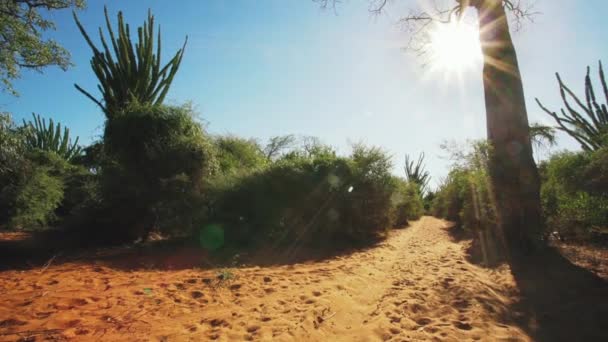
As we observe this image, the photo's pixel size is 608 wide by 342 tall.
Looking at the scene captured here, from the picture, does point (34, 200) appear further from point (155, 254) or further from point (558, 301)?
point (558, 301)

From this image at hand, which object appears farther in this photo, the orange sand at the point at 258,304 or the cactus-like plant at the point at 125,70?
the cactus-like plant at the point at 125,70

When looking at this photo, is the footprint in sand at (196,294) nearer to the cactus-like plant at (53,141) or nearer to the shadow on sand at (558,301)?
the shadow on sand at (558,301)

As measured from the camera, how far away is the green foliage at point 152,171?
700 cm

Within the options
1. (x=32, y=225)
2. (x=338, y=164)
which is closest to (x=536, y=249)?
(x=338, y=164)

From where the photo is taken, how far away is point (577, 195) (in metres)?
5.64

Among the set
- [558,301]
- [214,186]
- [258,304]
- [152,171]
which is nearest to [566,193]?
[558,301]

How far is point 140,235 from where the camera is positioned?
25.8 feet

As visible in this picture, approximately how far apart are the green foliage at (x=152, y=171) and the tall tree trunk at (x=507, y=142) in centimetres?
672

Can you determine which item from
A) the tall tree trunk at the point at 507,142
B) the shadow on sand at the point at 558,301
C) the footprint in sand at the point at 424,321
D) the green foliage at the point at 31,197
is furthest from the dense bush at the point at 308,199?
the green foliage at the point at 31,197

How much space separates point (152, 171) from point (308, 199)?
4.18m

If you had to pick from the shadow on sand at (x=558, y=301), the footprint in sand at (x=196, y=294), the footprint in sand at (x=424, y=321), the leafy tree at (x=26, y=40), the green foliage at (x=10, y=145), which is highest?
the leafy tree at (x=26, y=40)

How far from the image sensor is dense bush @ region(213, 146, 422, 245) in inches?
308

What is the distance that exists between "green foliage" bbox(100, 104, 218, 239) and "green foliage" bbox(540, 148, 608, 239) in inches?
314

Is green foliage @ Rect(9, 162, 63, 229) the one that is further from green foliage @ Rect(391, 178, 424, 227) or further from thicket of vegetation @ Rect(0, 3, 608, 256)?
green foliage @ Rect(391, 178, 424, 227)
